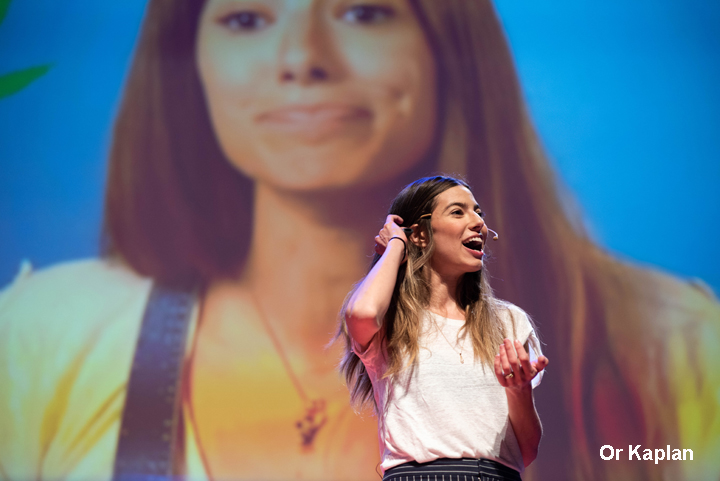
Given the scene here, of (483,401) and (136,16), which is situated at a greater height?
(136,16)

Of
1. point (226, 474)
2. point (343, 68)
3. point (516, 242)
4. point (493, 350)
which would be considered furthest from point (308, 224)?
point (493, 350)

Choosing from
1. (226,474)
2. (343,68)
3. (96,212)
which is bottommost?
(226,474)

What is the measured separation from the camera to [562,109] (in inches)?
116

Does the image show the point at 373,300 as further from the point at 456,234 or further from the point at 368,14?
the point at 368,14

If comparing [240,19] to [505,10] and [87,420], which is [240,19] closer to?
[505,10]

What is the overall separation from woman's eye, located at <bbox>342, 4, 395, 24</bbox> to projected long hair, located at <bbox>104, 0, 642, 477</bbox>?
15 cm

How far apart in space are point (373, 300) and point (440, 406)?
244 mm

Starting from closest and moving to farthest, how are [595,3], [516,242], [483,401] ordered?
[483,401]
[516,242]
[595,3]

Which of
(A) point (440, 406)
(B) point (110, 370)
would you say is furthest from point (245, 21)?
(A) point (440, 406)

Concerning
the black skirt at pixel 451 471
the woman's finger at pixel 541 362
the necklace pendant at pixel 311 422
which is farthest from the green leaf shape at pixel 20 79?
the woman's finger at pixel 541 362

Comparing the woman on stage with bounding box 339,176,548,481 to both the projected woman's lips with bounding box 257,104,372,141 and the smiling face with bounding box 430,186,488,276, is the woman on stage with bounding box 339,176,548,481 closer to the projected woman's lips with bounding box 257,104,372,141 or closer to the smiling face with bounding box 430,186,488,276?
the smiling face with bounding box 430,186,488,276

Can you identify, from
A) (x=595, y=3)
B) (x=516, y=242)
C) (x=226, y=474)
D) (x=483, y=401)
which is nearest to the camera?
(x=483, y=401)

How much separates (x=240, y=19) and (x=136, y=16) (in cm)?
51

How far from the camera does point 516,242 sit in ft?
9.29
